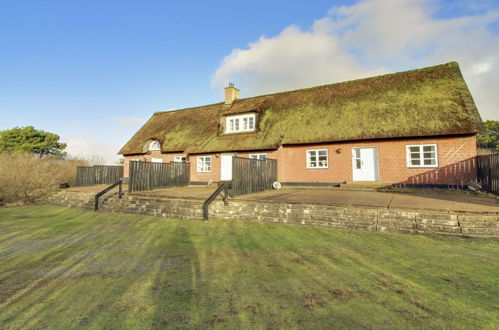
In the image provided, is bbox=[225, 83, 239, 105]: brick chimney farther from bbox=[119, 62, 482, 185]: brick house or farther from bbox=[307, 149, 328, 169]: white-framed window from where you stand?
bbox=[307, 149, 328, 169]: white-framed window

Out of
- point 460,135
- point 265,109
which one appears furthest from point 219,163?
point 460,135

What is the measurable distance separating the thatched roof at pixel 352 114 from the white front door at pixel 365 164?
3.21 ft

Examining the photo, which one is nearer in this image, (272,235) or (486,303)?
(486,303)

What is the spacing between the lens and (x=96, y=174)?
20.5 metres

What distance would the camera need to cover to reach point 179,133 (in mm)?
23266

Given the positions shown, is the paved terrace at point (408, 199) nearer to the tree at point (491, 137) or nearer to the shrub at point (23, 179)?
the shrub at point (23, 179)

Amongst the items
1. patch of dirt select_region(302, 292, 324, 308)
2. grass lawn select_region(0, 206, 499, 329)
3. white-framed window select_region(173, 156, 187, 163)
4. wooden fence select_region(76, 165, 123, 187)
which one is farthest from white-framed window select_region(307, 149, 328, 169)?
wooden fence select_region(76, 165, 123, 187)

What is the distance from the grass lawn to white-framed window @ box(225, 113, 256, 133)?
13091mm

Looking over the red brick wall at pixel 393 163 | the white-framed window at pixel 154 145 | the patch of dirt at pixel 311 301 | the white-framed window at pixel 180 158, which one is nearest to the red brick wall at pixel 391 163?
the red brick wall at pixel 393 163

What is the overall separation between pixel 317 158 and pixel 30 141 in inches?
1521

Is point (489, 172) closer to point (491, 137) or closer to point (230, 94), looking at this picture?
point (230, 94)

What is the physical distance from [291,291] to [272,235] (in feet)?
12.0

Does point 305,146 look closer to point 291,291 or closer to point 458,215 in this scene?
point 458,215

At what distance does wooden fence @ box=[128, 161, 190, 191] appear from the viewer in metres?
14.2
